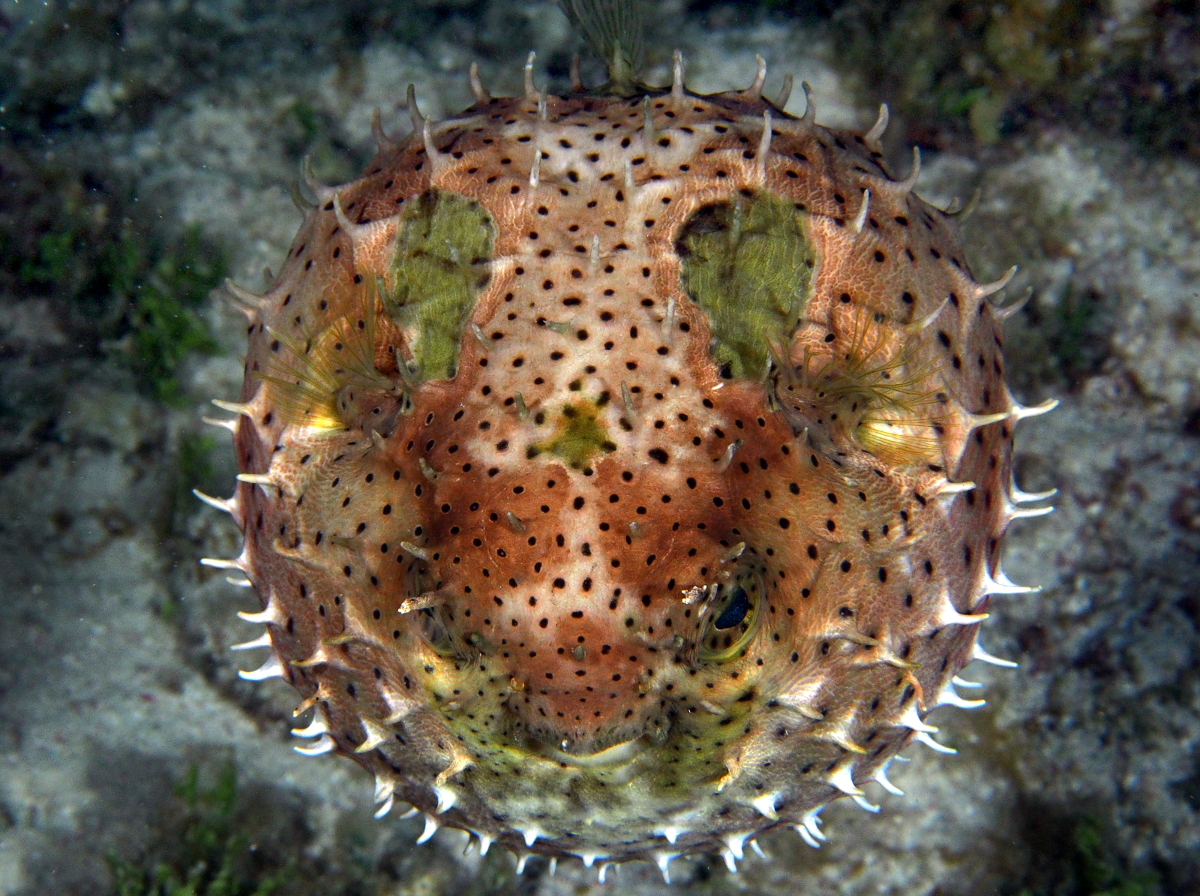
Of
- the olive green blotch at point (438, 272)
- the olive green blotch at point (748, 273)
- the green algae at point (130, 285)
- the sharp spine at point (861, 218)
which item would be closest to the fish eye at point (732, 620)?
the olive green blotch at point (748, 273)

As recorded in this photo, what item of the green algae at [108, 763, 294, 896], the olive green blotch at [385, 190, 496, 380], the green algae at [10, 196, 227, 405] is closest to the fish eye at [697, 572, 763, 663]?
the olive green blotch at [385, 190, 496, 380]

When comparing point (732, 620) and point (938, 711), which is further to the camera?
point (938, 711)

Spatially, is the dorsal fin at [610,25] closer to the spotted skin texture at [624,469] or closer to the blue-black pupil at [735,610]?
the spotted skin texture at [624,469]

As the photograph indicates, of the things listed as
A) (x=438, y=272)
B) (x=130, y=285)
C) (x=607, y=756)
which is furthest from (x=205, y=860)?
(x=438, y=272)

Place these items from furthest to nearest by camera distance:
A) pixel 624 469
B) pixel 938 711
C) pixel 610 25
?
pixel 938 711
pixel 610 25
pixel 624 469

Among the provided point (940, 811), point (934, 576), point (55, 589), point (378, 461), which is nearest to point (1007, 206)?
point (934, 576)

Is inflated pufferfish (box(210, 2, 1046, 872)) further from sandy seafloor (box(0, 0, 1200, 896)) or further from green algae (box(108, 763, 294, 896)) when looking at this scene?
green algae (box(108, 763, 294, 896))

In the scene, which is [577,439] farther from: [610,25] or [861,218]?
[610,25]
